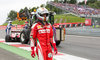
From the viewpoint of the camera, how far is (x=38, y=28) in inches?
170

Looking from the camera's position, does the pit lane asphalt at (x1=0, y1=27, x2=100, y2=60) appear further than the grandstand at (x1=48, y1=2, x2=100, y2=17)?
No

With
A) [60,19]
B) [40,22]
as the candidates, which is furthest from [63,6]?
[40,22]

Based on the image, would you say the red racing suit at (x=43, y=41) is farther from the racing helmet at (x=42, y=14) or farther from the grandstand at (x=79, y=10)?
the grandstand at (x=79, y=10)

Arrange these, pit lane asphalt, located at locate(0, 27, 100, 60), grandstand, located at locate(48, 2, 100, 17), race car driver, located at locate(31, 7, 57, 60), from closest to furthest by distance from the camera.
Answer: race car driver, located at locate(31, 7, 57, 60) < pit lane asphalt, located at locate(0, 27, 100, 60) < grandstand, located at locate(48, 2, 100, 17)

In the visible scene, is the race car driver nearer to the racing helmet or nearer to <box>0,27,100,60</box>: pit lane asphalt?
the racing helmet

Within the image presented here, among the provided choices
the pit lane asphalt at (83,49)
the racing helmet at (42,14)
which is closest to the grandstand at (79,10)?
the pit lane asphalt at (83,49)

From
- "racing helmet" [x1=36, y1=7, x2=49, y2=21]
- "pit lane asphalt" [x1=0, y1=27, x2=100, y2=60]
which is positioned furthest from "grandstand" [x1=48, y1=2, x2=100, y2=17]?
"racing helmet" [x1=36, y1=7, x2=49, y2=21]

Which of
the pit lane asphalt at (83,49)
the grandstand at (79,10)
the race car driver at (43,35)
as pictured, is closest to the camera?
the race car driver at (43,35)

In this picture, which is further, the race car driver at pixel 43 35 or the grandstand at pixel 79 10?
the grandstand at pixel 79 10

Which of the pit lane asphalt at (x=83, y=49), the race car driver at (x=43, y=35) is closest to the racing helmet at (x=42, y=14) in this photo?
the race car driver at (x=43, y=35)

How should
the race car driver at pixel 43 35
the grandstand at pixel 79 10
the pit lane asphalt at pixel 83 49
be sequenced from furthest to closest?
the grandstand at pixel 79 10 < the pit lane asphalt at pixel 83 49 < the race car driver at pixel 43 35

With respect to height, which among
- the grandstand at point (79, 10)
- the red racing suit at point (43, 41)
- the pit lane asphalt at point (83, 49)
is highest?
the grandstand at point (79, 10)

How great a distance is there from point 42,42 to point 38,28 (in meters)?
0.32

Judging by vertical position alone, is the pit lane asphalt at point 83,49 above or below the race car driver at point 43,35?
below
